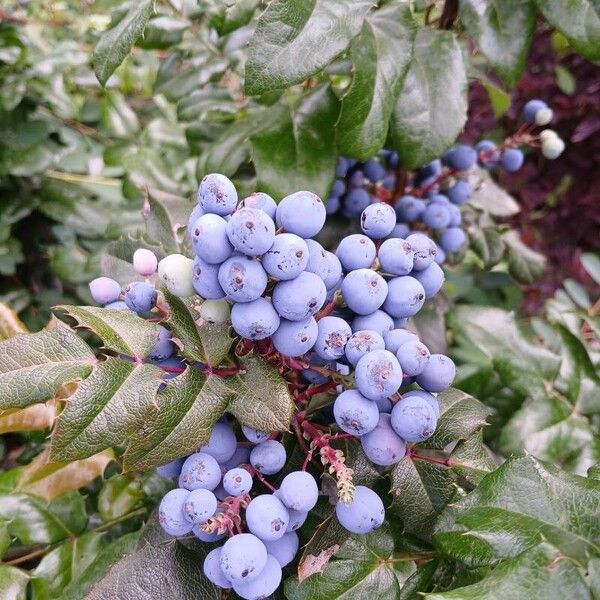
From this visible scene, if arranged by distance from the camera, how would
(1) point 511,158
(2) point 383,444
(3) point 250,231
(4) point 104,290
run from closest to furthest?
(3) point 250,231, (2) point 383,444, (4) point 104,290, (1) point 511,158

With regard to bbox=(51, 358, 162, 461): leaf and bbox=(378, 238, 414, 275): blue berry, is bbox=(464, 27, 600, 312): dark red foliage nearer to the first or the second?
bbox=(378, 238, 414, 275): blue berry

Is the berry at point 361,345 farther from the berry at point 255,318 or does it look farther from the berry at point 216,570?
the berry at point 216,570

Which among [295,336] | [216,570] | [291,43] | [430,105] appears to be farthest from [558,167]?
[216,570]

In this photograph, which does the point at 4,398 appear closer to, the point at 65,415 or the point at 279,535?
the point at 65,415

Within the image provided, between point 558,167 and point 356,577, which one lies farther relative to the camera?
point 558,167

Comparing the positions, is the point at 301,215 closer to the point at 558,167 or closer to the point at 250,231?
the point at 250,231

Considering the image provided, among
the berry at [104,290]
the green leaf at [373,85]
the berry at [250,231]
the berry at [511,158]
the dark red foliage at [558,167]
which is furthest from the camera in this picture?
the dark red foliage at [558,167]

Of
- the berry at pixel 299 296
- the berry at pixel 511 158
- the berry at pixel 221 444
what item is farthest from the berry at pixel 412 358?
the berry at pixel 511 158
